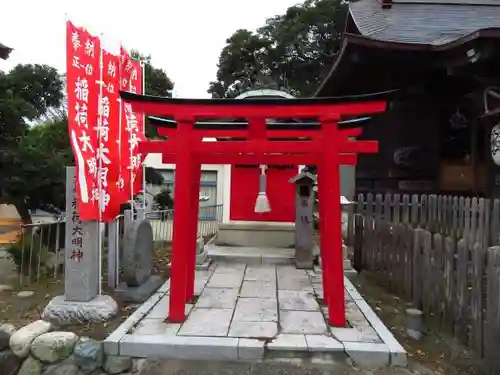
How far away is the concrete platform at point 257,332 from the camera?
4254mm

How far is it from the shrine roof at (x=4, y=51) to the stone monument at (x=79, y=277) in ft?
14.4

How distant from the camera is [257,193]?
10320 mm

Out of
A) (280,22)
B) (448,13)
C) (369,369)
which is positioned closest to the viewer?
(369,369)

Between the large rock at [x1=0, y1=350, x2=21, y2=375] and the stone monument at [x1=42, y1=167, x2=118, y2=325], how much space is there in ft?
2.11

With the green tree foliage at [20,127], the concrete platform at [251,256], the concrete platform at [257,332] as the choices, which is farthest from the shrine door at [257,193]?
the green tree foliage at [20,127]

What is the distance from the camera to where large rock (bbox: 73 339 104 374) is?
13.9 ft

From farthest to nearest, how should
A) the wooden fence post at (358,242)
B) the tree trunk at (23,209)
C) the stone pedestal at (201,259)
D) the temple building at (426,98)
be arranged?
the tree trunk at (23,209)
the wooden fence post at (358,242)
the stone pedestal at (201,259)
the temple building at (426,98)

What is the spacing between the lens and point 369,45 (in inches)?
274

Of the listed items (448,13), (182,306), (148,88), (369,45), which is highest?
(148,88)

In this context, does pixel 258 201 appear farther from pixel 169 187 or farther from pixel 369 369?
pixel 169 187

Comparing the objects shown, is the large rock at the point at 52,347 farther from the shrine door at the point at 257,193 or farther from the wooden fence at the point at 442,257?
the shrine door at the point at 257,193

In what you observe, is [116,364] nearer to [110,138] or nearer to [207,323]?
[207,323]

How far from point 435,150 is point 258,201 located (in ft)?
12.3

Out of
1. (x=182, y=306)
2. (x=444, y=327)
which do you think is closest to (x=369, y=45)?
(x=444, y=327)
